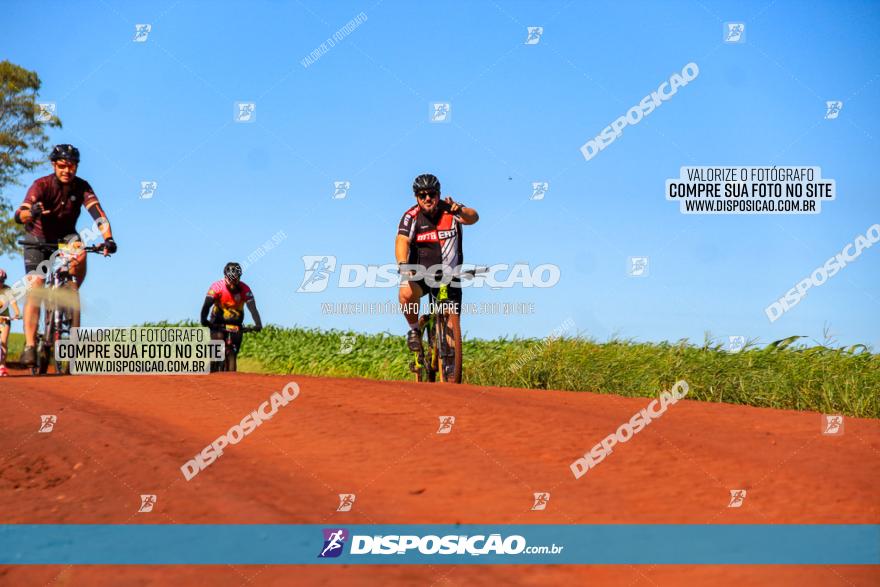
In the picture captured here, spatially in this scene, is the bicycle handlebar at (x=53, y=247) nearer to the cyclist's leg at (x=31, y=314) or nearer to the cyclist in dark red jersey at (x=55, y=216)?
the cyclist in dark red jersey at (x=55, y=216)

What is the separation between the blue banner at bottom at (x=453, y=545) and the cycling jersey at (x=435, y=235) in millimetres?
6594

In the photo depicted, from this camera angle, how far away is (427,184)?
34.6 ft

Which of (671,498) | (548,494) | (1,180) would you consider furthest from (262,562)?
(1,180)

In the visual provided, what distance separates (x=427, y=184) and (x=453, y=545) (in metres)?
6.94

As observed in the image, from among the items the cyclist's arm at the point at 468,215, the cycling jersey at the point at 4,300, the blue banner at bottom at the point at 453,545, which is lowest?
the blue banner at bottom at the point at 453,545

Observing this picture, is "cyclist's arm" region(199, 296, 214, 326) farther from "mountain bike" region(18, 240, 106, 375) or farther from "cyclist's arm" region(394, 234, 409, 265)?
"cyclist's arm" region(394, 234, 409, 265)

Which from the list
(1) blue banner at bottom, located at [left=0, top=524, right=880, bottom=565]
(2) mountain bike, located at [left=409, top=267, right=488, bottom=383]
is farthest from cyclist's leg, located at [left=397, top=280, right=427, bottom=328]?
(1) blue banner at bottom, located at [left=0, top=524, right=880, bottom=565]

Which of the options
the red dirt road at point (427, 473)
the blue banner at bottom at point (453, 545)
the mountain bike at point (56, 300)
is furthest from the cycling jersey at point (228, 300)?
the blue banner at bottom at point (453, 545)

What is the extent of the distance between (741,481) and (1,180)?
31.8m

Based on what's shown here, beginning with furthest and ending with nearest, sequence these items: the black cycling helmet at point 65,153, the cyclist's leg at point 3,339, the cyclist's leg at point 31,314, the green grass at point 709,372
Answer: the cyclist's leg at point 3,339
the cyclist's leg at point 31,314
the black cycling helmet at point 65,153
the green grass at point 709,372

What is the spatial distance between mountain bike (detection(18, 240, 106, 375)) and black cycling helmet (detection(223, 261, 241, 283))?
8.28ft

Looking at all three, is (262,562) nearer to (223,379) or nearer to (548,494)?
(548,494)

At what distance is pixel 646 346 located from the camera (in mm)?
16234

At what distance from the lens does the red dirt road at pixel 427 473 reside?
3807mm
